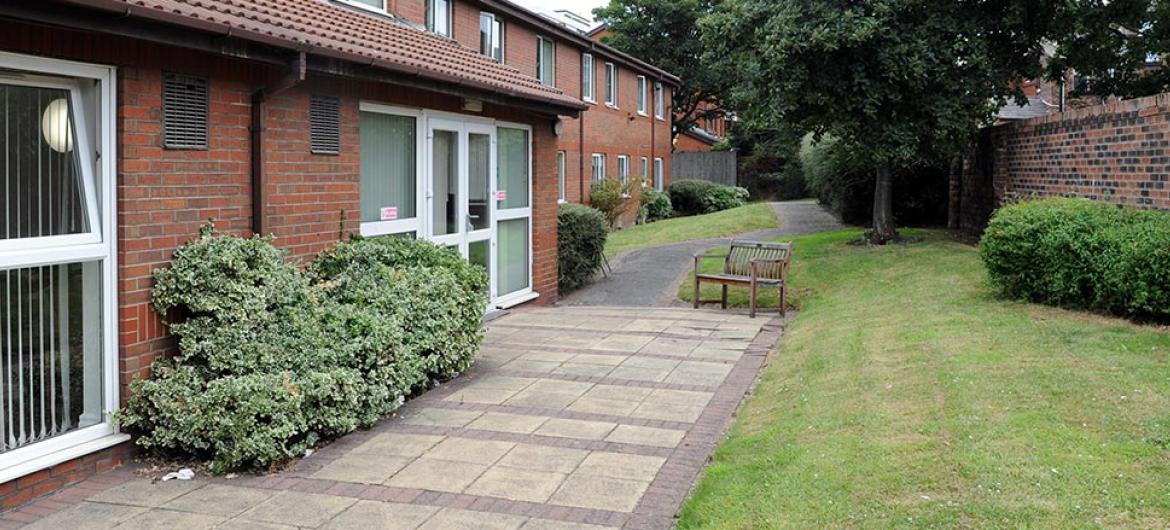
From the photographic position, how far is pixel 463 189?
37.0 feet

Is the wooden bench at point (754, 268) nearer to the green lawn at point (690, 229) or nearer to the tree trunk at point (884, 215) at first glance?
the tree trunk at point (884, 215)

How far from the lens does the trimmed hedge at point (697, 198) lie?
3700 cm

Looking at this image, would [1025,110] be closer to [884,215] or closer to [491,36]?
[884,215]

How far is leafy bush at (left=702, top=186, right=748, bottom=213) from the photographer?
3694 centimetres

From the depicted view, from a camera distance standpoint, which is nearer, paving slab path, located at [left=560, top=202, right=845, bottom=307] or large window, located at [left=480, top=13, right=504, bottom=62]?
paving slab path, located at [left=560, top=202, right=845, bottom=307]

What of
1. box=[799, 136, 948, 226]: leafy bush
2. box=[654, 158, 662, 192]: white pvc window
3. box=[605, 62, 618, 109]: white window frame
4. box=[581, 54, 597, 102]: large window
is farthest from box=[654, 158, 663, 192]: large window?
box=[799, 136, 948, 226]: leafy bush

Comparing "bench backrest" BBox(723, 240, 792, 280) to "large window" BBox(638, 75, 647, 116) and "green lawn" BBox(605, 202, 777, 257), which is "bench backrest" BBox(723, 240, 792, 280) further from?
"large window" BBox(638, 75, 647, 116)

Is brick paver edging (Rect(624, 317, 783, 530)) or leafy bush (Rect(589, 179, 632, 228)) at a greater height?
leafy bush (Rect(589, 179, 632, 228))

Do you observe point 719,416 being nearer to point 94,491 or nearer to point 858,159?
point 94,491

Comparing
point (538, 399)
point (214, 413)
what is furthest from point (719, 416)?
point (214, 413)

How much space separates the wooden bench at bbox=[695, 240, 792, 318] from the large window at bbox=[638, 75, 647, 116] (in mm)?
21857

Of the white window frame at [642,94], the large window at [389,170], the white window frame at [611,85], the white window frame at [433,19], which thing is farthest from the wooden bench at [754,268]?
the white window frame at [642,94]

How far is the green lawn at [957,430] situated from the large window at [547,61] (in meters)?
16.2

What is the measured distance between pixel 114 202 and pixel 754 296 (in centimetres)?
818
